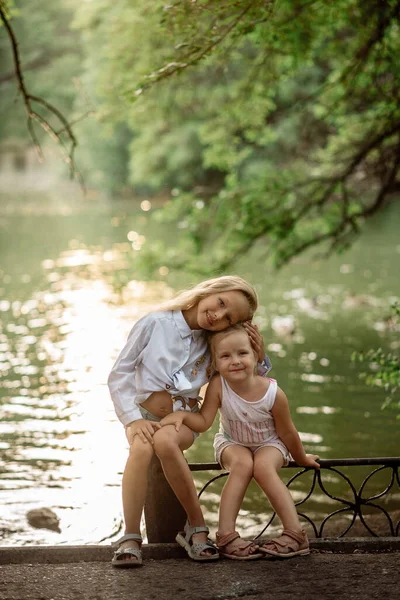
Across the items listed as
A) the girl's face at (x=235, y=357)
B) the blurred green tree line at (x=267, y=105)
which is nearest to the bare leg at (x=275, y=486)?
the girl's face at (x=235, y=357)

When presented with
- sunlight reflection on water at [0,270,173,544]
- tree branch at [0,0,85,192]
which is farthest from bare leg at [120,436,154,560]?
sunlight reflection on water at [0,270,173,544]

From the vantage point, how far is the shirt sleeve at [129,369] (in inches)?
171

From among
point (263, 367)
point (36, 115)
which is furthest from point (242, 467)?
point (36, 115)

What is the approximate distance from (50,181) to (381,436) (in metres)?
62.5

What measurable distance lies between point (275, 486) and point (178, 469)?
46 centimetres

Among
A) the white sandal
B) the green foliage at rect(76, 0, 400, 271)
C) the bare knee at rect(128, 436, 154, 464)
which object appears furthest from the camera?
the green foliage at rect(76, 0, 400, 271)

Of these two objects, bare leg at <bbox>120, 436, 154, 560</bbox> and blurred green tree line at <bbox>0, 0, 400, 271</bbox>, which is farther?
blurred green tree line at <bbox>0, 0, 400, 271</bbox>

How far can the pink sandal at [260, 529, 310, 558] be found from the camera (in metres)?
4.10

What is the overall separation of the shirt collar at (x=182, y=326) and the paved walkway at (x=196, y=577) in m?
0.99

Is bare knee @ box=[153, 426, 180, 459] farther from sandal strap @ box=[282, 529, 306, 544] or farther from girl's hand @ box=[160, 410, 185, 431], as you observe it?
sandal strap @ box=[282, 529, 306, 544]

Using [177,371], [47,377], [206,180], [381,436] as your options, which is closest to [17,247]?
[206,180]

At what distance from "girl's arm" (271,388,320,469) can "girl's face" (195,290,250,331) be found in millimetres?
413

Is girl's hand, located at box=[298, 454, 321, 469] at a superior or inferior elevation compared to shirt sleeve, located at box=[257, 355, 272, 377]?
inferior

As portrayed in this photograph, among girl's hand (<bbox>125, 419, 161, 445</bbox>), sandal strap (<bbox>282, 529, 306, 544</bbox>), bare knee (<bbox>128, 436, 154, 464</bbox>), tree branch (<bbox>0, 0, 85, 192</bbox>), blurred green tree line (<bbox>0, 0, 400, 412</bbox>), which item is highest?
blurred green tree line (<bbox>0, 0, 400, 412</bbox>)
